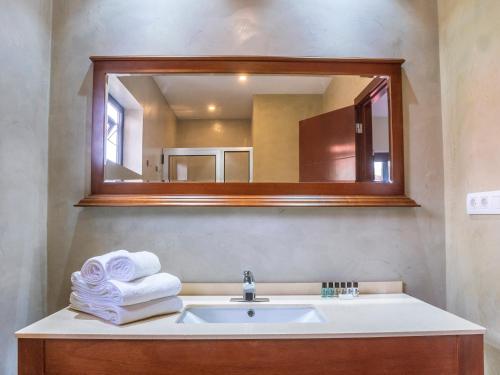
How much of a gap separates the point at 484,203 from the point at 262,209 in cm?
88

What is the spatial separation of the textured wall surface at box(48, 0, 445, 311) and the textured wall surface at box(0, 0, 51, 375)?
0.05 meters

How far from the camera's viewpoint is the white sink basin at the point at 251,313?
4.35 feet

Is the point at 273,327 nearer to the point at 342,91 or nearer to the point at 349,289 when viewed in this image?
the point at 349,289

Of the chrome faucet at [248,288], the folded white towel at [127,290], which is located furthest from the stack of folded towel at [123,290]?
the chrome faucet at [248,288]

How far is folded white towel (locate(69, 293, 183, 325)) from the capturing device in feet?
3.55

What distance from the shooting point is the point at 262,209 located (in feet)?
4.99

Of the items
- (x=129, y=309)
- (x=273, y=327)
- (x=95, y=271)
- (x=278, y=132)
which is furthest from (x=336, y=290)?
(x=95, y=271)

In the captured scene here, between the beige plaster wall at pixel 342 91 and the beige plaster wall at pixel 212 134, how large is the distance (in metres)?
0.41

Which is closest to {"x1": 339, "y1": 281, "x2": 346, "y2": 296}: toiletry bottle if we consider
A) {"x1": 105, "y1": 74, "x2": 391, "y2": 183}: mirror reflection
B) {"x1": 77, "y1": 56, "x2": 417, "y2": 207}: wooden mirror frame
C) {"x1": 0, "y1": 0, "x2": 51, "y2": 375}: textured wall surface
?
{"x1": 77, "y1": 56, "x2": 417, "y2": 207}: wooden mirror frame

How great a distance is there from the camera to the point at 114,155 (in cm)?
154

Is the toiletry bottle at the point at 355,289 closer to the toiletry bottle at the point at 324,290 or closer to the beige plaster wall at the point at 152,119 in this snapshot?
the toiletry bottle at the point at 324,290

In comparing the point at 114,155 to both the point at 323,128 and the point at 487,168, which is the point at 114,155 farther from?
the point at 487,168

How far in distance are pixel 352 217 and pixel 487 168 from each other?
21.6 inches

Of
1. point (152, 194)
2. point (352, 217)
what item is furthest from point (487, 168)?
point (152, 194)
